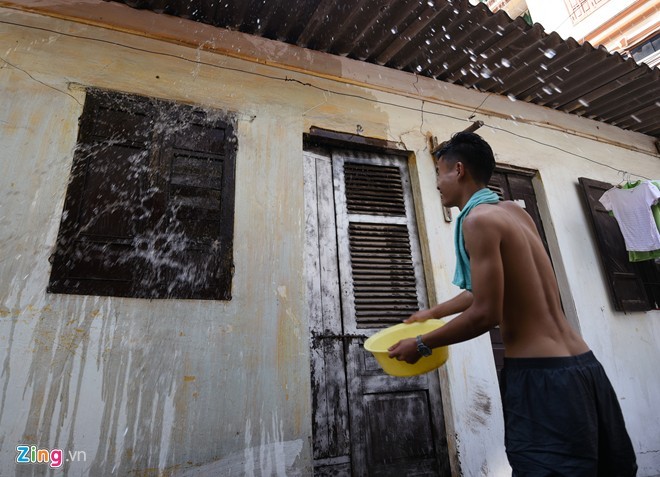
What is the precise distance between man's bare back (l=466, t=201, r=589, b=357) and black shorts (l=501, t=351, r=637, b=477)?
0.23 ft

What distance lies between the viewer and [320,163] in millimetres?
4066

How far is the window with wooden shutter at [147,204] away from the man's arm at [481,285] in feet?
6.43

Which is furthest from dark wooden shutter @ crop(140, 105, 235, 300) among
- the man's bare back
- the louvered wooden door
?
the man's bare back

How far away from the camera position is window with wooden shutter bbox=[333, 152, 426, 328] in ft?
12.3

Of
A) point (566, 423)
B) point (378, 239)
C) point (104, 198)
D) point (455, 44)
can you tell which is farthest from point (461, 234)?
point (455, 44)

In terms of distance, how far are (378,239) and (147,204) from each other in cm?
214

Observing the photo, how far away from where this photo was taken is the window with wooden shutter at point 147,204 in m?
2.90

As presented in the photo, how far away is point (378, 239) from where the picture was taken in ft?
13.0

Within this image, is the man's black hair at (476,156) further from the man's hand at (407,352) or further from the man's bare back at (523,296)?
the man's hand at (407,352)

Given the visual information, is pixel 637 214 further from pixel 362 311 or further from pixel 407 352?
pixel 407 352

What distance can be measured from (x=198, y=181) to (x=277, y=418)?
2026mm

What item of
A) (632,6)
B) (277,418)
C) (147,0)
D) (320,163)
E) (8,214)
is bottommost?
(277,418)

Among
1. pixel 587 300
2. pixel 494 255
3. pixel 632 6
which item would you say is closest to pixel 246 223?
pixel 494 255

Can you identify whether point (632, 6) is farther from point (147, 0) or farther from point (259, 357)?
point (259, 357)
